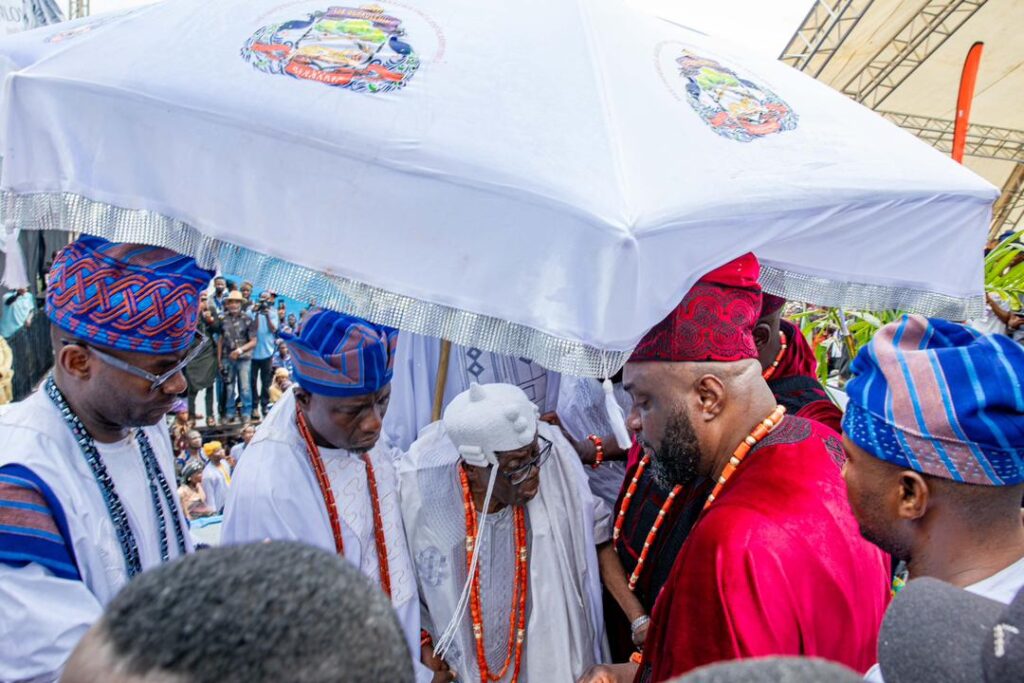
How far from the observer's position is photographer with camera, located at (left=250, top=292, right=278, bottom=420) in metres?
13.9

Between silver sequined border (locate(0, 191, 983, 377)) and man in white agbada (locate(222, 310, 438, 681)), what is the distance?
763mm

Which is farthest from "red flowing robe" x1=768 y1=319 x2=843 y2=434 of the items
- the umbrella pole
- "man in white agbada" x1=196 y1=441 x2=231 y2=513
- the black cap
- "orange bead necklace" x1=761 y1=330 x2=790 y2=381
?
"man in white agbada" x1=196 y1=441 x2=231 y2=513

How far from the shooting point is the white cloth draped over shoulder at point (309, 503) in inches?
104

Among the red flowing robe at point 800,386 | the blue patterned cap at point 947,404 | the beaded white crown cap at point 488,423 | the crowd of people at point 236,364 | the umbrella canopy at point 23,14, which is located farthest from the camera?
the crowd of people at point 236,364

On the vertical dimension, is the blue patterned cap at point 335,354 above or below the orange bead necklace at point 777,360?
above

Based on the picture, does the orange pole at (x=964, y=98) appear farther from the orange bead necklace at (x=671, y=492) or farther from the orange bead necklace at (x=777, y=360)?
the orange bead necklace at (x=671, y=492)

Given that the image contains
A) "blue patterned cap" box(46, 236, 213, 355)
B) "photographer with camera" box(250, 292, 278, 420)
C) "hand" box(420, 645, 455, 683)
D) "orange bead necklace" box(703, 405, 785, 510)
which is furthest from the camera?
"photographer with camera" box(250, 292, 278, 420)

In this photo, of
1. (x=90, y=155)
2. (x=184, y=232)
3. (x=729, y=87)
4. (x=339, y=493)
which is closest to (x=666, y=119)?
(x=729, y=87)

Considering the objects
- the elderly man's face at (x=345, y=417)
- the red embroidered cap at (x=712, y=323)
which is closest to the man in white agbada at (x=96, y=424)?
the elderly man's face at (x=345, y=417)

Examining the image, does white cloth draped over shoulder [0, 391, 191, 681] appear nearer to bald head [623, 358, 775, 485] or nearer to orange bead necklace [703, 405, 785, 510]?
bald head [623, 358, 775, 485]

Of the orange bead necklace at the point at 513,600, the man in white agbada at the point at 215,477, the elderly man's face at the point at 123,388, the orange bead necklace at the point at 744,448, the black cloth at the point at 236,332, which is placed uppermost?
Answer: the orange bead necklace at the point at 744,448

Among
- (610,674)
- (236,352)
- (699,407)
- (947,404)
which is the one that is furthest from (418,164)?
(236,352)

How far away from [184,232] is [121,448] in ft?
2.79

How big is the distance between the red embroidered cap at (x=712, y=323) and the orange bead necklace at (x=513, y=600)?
1038 mm
